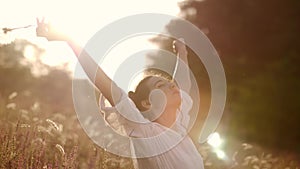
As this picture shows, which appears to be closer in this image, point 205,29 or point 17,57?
point 205,29

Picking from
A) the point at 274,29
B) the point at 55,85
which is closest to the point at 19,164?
the point at 274,29

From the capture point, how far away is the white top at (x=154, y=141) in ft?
10.7

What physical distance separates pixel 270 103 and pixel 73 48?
13.2 m

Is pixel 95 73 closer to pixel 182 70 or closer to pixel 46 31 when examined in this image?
pixel 46 31

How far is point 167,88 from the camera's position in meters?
3.50

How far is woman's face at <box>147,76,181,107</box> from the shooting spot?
11.4 feet

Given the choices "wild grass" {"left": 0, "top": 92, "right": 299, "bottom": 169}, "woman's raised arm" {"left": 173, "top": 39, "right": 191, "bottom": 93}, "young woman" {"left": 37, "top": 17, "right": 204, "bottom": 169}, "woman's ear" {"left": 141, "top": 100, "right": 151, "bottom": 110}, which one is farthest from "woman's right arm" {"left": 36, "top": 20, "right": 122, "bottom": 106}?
"wild grass" {"left": 0, "top": 92, "right": 299, "bottom": 169}

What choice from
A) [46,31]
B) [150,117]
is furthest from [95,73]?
[150,117]

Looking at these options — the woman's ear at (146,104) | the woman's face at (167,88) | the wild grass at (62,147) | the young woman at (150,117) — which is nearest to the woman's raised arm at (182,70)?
the young woman at (150,117)

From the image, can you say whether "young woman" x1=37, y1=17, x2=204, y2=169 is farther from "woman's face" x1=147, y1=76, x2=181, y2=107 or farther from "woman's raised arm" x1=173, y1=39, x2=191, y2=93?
"woman's raised arm" x1=173, y1=39, x2=191, y2=93

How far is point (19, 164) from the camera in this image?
549 centimetres

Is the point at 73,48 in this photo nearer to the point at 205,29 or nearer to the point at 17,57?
the point at 205,29

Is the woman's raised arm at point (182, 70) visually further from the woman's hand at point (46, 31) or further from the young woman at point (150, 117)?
the woman's hand at point (46, 31)

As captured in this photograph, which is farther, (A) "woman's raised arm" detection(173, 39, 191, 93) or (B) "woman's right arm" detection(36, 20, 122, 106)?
(A) "woman's raised arm" detection(173, 39, 191, 93)
